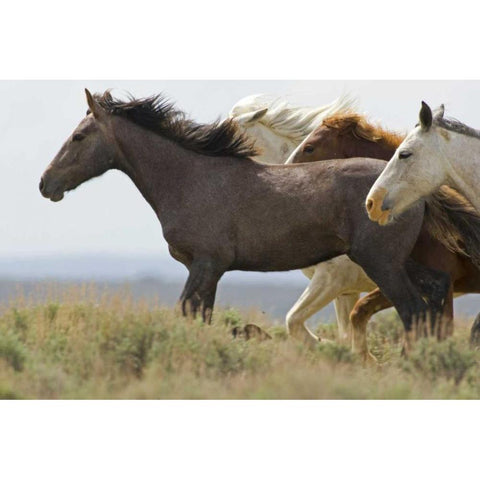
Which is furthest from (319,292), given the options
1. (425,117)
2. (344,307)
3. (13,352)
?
(13,352)

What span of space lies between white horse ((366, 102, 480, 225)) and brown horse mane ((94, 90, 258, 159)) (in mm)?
1401

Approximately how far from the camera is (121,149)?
1076 centimetres

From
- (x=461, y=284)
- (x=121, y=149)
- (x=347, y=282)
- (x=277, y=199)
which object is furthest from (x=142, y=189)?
(x=461, y=284)

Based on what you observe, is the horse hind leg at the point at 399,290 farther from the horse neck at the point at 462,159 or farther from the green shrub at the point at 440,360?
the horse neck at the point at 462,159

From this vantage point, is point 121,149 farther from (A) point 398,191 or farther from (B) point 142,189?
(A) point 398,191

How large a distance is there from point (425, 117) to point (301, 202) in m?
1.22

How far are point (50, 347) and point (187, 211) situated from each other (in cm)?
152

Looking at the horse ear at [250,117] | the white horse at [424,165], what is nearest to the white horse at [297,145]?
the horse ear at [250,117]

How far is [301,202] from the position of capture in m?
10.3

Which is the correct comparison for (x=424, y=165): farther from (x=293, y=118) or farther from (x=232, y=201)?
(x=293, y=118)

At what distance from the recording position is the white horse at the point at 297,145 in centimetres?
1147

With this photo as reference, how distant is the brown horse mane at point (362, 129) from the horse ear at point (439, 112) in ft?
4.59

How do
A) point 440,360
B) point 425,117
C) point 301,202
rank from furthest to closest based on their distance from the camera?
1. point 301,202
2. point 425,117
3. point 440,360

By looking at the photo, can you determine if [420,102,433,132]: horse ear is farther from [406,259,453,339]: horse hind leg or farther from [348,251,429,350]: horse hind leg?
[406,259,453,339]: horse hind leg
